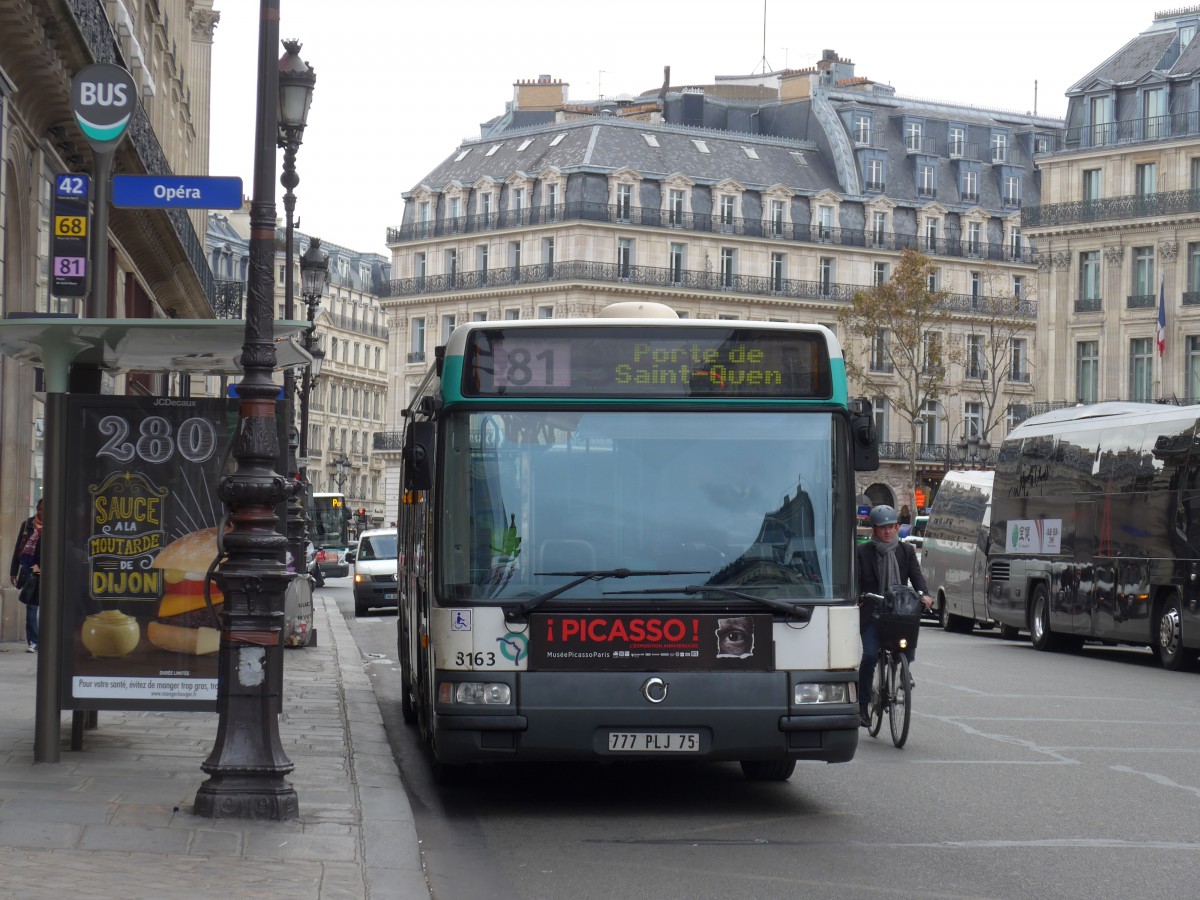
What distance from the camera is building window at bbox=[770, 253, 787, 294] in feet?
327

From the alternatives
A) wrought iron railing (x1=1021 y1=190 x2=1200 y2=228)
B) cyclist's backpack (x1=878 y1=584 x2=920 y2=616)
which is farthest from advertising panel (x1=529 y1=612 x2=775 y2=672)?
wrought iron railing (x1=1021 y1=190 x2=1200 y2=228)

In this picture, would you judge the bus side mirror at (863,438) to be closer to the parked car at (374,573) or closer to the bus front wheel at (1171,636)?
the bus front wheel at (1171,636)

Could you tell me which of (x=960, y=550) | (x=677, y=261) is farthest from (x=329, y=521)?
(x=960, y=550)

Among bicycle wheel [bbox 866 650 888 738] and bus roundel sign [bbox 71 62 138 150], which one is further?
bicycle wheel [bbox 866 650 888 738]

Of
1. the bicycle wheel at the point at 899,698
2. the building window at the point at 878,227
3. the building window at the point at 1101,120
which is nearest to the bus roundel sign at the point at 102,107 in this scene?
the bicycle wheel at the point at 899,698

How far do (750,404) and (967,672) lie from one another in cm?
1423

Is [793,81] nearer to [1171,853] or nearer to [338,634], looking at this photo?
[338,634]

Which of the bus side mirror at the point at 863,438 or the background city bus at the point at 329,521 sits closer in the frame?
the bus side mirror at the point at 863,438

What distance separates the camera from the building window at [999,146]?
344ft

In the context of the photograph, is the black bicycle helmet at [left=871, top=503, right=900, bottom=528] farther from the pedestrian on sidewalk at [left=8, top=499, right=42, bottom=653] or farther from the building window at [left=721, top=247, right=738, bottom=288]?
the building window at [left=721, top=247, right=738, bottom=288]

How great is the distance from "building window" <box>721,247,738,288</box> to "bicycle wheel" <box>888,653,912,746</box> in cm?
8355

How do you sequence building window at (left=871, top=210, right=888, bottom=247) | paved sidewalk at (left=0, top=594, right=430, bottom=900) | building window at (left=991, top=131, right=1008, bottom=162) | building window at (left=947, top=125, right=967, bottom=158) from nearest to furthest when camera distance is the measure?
paved sidewalk at (left=0, top=594, right=430, bottom=900) → building window at (left=871, top=210, right=888, bottom=247) → building window at (left=947, top=125, right=967, bottom=158) → building window at (left=991, top=131, right=1008, bottom=162)

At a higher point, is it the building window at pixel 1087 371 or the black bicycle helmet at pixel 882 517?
the building window at pixel 1087 371

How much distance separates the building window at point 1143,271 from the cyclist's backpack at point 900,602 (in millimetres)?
59497
